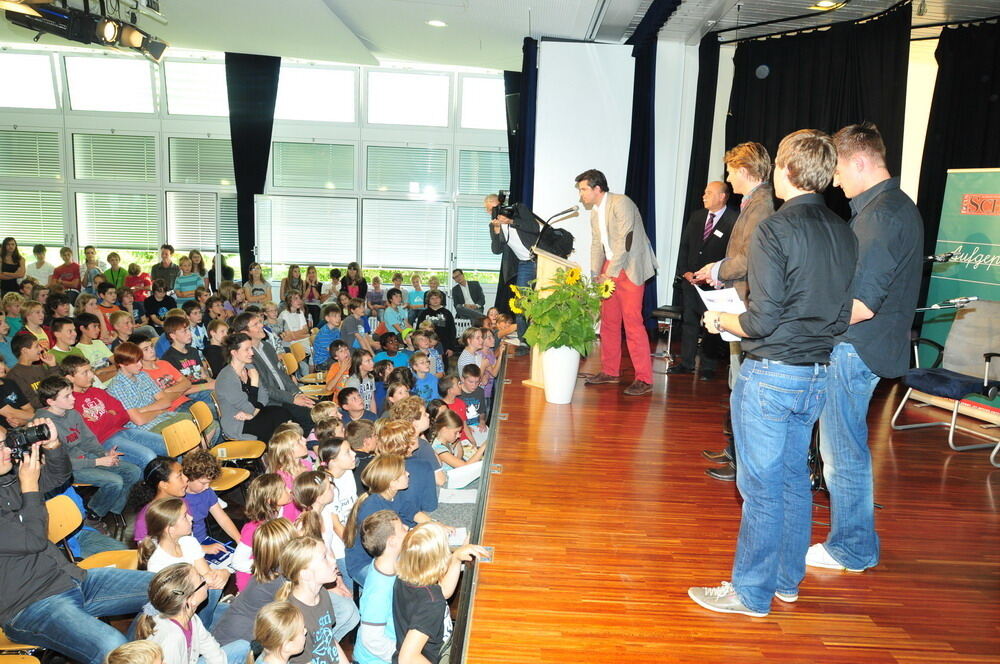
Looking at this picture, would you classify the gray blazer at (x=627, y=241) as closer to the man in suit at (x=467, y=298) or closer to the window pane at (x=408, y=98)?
the man in suit at (x=467, y=298)

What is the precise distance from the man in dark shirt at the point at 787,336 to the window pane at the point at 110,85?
495 inches

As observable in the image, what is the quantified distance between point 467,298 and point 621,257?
703 cm

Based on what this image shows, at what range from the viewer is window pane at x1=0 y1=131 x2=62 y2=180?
12.1 m

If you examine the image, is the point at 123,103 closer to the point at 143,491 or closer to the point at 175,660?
the point at 143,491

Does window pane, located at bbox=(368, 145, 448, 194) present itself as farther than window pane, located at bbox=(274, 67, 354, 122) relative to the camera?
Yes

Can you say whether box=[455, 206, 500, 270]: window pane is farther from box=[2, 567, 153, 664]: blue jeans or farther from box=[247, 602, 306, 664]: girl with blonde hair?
box=[247, 602, 306, 664]: girl with blonde hair

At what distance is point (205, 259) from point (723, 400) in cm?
998

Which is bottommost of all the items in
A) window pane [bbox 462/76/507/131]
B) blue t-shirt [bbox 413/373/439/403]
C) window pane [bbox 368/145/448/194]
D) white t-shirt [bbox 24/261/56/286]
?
blue t-shirt [bbox 413/373/439/403]

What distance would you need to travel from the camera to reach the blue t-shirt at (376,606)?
2.86m

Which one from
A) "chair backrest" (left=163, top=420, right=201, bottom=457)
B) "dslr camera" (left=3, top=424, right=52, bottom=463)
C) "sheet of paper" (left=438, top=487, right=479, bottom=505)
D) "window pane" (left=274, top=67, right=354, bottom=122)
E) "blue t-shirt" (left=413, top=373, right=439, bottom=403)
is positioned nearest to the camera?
"dslr camera" (left=3, top=424, right=52, bottom=463)

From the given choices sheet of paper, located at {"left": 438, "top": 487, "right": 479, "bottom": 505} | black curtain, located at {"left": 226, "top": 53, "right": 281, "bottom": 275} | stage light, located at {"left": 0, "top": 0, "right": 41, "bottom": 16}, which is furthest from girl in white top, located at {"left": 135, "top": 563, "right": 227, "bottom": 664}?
black curtain, located at {"left": 226, "top": 53, "right": 281, "bottom": 275}

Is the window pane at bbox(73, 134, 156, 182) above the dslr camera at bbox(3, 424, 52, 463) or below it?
above

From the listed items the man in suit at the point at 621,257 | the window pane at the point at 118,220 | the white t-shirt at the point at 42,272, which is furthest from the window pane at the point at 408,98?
the man in suit at the point at 621,257

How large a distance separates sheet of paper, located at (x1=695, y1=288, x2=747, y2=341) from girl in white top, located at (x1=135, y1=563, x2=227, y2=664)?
7.52 ft
